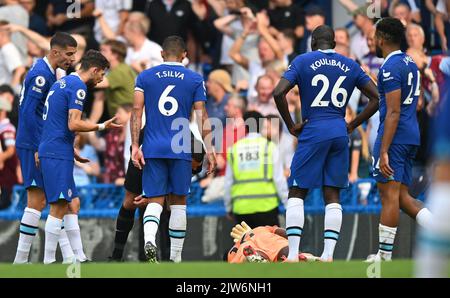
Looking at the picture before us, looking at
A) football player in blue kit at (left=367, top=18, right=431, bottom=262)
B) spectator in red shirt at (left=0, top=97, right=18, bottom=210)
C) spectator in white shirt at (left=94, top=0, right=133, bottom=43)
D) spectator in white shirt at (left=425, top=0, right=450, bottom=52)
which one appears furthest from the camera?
spectator in white shirt at (left=94, top=0, right=133, bottom=43)

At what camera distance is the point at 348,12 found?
735 inches

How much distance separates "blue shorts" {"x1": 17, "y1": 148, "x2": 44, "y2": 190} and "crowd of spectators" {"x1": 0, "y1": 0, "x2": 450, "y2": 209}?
3.13 meters

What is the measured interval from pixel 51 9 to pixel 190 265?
1019 centimetres

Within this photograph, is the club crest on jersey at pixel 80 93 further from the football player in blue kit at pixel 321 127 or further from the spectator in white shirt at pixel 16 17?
the spectator in white shirt at pixel 16 17

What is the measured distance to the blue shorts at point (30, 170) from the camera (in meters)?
13.1

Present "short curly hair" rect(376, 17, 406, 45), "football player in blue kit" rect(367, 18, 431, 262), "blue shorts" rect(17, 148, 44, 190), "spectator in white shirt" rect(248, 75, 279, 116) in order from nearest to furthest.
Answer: "football player in blue kit" rect(367, 18, 431, 262)
"short curly hair" rect(376, 17, 406, 45)
"blue shorts" rect(17, 148, 44, 190)
"spectator in white shirt" rect(248, 75, 279, 116)

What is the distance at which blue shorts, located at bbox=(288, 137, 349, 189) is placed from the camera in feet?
39.8

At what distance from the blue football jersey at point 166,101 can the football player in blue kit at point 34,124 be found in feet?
3.09

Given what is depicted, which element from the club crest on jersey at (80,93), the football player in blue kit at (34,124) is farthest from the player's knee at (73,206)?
the club crest on jersey at (80,93)

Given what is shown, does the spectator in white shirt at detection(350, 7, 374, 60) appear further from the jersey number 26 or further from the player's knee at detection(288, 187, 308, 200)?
the player's knee at detection(288, 187, 308, 200)

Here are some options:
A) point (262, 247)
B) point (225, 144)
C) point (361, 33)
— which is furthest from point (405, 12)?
point (262, 247)

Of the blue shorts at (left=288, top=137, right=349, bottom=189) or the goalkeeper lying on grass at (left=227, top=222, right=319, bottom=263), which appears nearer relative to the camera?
the blue shorts at (left=288, top=137, right=349, bottom=189)

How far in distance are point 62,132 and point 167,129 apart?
42.4 inches

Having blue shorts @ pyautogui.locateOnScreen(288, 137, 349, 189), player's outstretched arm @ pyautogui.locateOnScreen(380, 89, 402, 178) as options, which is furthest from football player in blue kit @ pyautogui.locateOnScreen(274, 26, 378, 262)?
player's outstretched arm @ pyautogui.locateOnScreen(380, 89, 402, 178)
